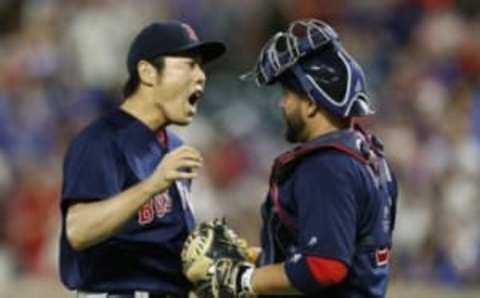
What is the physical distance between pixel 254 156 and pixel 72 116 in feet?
5.07

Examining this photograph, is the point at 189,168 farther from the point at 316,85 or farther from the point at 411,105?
the point at 411,105

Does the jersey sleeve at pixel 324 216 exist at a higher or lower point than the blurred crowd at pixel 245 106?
higher

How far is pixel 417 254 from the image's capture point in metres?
11.9

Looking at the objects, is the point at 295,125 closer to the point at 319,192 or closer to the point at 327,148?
the point at 327,148

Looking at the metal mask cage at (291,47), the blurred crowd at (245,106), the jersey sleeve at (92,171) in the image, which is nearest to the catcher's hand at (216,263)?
the jersey sleeve at (92,171)

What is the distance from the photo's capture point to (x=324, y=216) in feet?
21.2

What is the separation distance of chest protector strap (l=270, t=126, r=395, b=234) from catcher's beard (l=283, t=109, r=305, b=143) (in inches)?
2.8

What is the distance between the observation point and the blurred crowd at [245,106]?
12.0m

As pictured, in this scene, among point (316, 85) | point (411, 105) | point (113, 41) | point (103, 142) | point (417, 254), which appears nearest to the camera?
point (316, 85)

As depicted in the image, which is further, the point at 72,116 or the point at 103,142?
the point at 72,116

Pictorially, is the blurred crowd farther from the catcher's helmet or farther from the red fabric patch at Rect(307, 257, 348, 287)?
the red fabric patch at Rect(307, 257, 348, 287)

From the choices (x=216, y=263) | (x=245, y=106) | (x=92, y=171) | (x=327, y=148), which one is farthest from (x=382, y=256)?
(x=245, y=106)

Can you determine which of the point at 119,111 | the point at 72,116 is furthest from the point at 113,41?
the point at 119,111

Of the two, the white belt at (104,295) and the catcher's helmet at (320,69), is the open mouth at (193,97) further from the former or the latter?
the white belt at (104,295)
